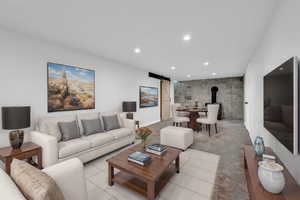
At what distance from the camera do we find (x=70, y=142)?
2.48 m

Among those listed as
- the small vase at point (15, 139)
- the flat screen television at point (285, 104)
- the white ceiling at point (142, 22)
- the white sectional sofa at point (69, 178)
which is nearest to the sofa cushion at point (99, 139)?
the small vase at point (15, 139)

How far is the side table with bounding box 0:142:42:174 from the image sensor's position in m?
1.88

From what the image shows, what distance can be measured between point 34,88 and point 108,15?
6.90 feet

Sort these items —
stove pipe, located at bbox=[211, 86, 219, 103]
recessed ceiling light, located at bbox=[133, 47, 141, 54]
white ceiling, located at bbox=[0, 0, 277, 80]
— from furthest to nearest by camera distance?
stove pipe, located at bbox=[211, 86, 219, 103] < recessed ceiling light, located at bbox=[133, 47, 141, 54] < white ceiling, located at bbox=[0, 0, 277, 80]

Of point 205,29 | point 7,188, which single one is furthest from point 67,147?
point 205,29

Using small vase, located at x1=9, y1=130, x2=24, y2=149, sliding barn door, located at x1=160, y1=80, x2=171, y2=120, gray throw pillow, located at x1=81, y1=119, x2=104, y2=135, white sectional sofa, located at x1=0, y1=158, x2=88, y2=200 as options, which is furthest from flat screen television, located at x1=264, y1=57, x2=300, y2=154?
sliding barn door, located at x1=160, y1=80, x2=171, y2=120

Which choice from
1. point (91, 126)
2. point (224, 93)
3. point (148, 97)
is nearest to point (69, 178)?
point (91, 126)

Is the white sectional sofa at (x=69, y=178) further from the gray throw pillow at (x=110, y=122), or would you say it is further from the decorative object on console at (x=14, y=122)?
the gray throw pillow at (x=110, y=122)

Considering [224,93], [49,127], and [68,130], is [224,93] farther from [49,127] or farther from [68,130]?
[49,127]

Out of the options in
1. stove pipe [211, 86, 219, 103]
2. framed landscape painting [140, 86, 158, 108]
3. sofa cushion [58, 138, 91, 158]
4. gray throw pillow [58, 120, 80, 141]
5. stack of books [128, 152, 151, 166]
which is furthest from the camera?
stove pipe [211, 86, 219, 103]

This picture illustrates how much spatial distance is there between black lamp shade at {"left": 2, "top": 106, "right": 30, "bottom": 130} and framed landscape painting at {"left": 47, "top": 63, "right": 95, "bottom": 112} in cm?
73

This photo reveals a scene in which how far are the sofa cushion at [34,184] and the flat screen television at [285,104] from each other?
1833 mm

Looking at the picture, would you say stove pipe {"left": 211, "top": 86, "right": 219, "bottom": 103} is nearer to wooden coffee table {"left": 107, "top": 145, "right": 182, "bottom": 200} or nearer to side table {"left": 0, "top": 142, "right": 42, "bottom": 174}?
wooden coffee table {"left": 107, "top": 145, "right": 182, "bottom": 200}

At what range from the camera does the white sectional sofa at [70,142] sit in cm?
215
